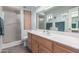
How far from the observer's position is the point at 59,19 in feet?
5.04

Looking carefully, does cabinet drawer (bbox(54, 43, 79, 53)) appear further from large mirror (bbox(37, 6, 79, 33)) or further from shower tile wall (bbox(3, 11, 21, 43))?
shower tile wall (bbox(3, 11, 21, 43))

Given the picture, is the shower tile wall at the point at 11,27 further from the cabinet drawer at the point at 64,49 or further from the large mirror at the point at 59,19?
the cabinet drawer at the point at 64,49

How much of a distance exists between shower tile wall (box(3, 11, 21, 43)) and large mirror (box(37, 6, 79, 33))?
433 mm

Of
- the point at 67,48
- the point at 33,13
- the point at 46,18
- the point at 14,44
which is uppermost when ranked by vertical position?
the point at 33,13

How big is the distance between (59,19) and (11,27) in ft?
2.95

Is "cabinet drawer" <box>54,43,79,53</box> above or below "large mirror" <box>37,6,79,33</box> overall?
below

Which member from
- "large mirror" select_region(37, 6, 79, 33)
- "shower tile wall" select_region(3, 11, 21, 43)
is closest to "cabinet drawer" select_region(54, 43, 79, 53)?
"large mirror" select_region(37, 6, 79, 33)

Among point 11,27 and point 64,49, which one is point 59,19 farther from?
point 11,27

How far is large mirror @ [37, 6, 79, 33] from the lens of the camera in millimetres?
1380
